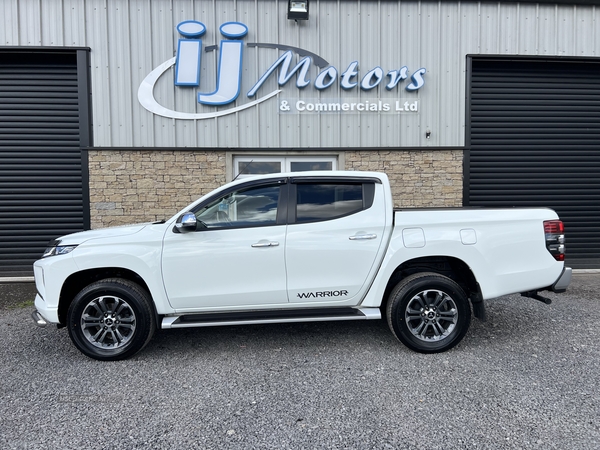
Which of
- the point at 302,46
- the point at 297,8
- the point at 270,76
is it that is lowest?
the point at 270,76

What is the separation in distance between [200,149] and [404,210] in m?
4.75

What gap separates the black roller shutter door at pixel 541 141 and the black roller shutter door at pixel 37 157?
27.1ft

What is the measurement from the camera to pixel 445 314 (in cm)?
363

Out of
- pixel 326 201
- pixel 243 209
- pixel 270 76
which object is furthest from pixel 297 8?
pixel 243 209

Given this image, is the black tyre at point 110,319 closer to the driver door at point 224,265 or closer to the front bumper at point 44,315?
the front bumper at point 44,315

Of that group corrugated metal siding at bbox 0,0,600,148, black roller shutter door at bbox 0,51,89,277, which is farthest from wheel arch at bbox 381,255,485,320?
black roller shutter door at bbox 0,51,89,277

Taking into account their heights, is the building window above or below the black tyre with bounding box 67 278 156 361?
above

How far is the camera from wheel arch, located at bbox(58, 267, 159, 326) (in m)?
3.58

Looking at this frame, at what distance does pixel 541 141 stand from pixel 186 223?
26.0ft

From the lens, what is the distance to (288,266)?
3564 mm

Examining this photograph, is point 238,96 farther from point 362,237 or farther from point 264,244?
point 362,237

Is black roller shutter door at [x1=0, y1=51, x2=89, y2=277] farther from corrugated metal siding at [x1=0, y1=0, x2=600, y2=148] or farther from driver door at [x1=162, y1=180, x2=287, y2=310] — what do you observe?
driver door at [x1=162, y1=180, x2=287, y2=310]

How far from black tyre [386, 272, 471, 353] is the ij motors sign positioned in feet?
15.5

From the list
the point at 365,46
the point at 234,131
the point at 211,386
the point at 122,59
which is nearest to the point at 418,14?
the point at 365,46
